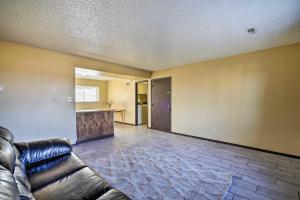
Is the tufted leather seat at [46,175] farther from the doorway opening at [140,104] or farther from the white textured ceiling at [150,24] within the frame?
the doorway opening at [140,104]

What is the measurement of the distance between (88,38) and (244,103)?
3.80m

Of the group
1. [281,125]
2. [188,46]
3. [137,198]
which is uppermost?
[188,46]

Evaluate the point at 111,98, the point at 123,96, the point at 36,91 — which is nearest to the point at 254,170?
the point at 36,91

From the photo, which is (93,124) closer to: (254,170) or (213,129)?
(213,129)

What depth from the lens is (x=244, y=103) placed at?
3514 mm

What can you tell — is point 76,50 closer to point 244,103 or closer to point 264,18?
point 264,18

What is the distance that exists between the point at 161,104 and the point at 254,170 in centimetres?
347

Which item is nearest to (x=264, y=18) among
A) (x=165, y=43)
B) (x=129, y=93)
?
(x=165, y=43)

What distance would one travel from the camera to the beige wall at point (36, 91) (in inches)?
112

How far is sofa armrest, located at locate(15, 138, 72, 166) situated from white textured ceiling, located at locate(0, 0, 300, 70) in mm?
1715

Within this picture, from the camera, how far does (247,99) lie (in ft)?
11.4

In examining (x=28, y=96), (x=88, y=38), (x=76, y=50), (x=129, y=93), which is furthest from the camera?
(x=129, y=93)

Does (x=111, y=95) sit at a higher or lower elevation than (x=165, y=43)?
lower

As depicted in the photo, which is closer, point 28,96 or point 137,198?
point 137,198
